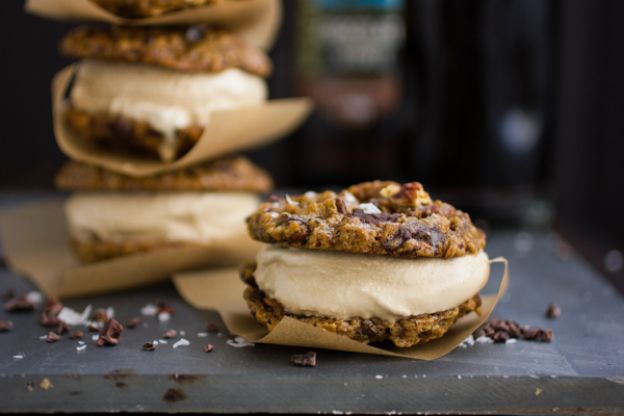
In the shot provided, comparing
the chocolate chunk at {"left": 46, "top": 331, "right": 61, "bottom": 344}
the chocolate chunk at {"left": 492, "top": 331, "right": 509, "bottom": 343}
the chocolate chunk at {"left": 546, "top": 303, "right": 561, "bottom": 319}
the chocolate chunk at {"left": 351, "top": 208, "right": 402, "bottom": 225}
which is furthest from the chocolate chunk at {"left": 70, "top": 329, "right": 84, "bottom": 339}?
the chocolate chunk at {"left": 546, "top": 303, "right": 561, "bottom": 319}

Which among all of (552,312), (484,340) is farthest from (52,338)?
(552,312)

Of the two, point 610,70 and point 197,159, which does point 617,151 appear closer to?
point 610,70

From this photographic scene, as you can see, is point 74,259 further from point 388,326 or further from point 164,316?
point 388,326

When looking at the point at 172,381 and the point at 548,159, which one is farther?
the point at 548,159

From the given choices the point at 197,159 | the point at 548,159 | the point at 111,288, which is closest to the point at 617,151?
the point at 548,159

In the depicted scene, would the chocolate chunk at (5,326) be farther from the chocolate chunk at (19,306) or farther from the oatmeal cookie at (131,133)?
the oatmeal cookie at (131,133)
